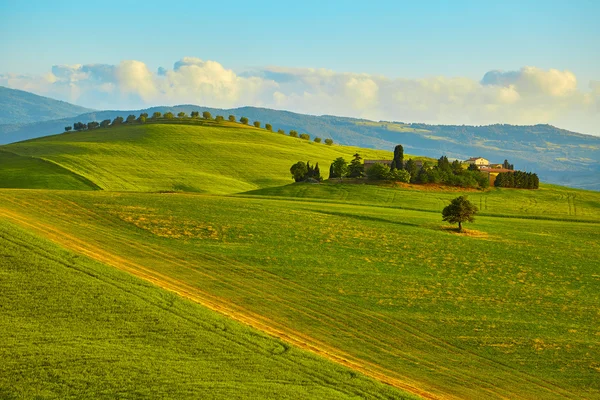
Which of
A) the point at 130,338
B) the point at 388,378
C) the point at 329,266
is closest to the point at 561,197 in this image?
the point at 329,266

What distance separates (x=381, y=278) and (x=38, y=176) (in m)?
84.4

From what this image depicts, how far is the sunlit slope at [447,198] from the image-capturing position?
96.9 metres

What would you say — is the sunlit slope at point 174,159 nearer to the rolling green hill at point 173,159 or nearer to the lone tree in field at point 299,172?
the rolling green hill at point 173,159

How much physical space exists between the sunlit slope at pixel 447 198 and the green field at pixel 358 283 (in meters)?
5.35

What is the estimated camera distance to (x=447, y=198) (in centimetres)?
10469

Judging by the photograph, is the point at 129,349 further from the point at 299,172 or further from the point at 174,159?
the point at 174,159

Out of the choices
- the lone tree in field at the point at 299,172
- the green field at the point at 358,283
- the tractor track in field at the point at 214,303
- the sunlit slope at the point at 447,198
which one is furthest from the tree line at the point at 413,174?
the tractor track in field at the point at 214,303

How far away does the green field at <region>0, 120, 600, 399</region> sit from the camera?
3444cm

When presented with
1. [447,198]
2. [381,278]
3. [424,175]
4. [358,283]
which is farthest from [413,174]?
[358,283]

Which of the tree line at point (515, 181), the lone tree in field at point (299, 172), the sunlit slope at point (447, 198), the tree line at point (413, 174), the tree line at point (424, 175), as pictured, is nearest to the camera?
the sunlit slope at point (447, 198)

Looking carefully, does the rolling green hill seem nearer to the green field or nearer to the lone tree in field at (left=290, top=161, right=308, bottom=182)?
the lone tree in field at (left=290, top=161, right=308, bottom=182)

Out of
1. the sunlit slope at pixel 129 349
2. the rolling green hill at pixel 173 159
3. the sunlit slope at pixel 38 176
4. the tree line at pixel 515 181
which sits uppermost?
the tree line at pixel 515 181

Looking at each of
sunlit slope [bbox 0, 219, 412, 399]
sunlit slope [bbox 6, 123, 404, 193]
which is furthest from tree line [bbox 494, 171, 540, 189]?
sunlit slope [bbox 0, 219, 412, 399]

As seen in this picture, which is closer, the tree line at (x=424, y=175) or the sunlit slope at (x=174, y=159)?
the tree line at (x=424, y=175)
